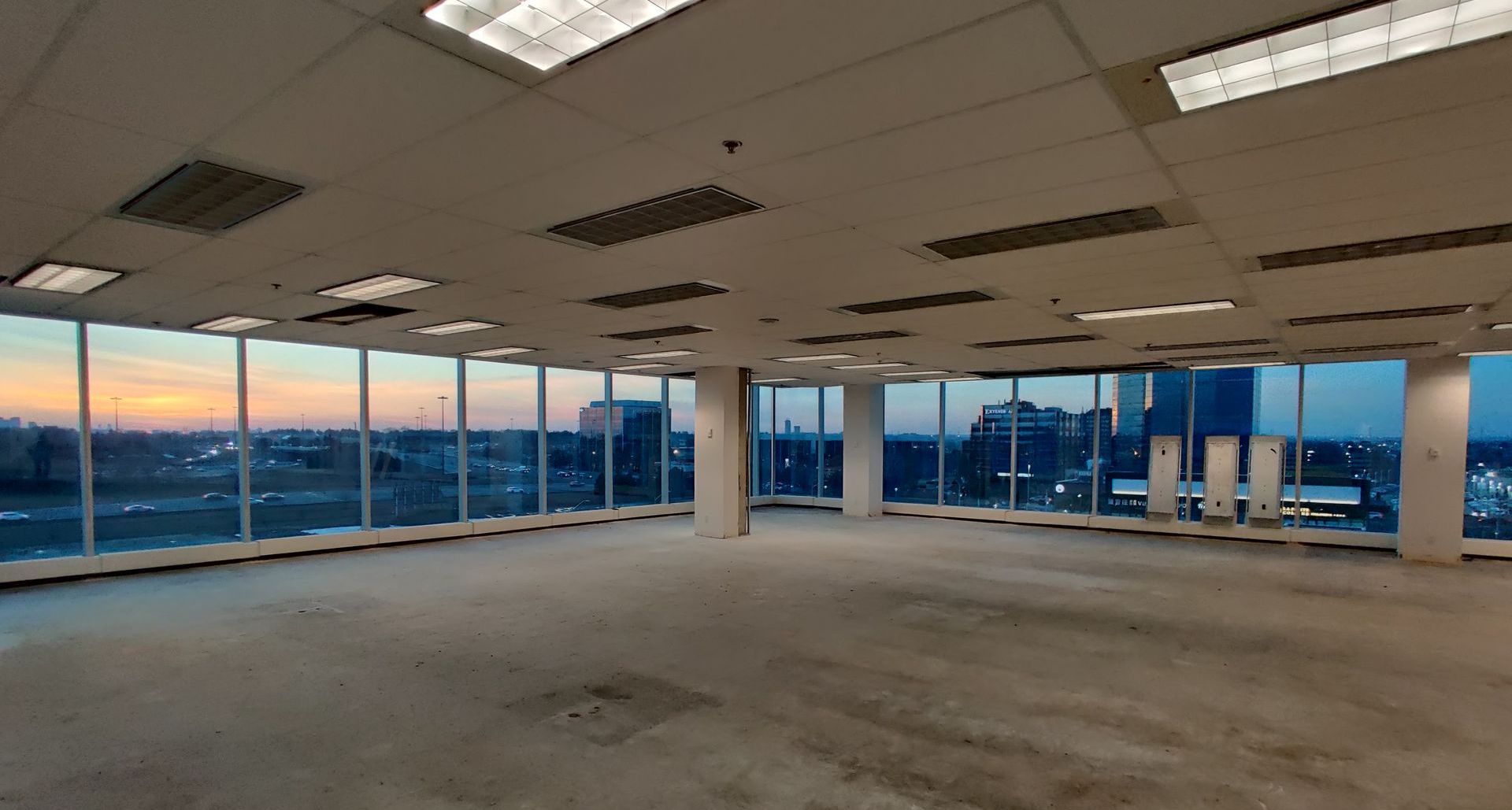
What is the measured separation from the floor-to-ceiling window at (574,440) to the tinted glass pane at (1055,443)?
845 cm

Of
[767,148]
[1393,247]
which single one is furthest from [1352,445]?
[767,148]

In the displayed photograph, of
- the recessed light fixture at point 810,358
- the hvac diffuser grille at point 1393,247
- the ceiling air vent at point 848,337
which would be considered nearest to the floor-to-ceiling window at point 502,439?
the recessed light fixture at point 810,358

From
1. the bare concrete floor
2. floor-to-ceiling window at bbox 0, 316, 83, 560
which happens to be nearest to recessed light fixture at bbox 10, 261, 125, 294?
floor-to-ceiling window at bbox 0, 316, 83, 560

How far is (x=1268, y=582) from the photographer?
25.7 feet

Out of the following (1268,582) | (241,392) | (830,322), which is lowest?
(1268,582)

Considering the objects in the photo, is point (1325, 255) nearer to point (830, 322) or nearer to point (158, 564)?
point (830, 322)

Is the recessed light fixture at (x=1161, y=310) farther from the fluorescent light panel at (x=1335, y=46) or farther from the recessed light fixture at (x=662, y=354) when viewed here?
the recessed light fixture at (x=662, y=354)

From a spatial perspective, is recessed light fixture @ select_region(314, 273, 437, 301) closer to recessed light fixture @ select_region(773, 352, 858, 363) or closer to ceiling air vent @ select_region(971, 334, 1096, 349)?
recessed light fixture @ select_region(773, 352, 858, 363)

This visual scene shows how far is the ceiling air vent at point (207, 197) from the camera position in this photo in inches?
121

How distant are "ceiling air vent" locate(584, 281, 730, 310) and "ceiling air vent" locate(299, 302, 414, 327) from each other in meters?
2.06

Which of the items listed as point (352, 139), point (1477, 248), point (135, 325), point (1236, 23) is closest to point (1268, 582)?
point (1477, 248)

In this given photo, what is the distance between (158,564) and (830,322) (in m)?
8.21

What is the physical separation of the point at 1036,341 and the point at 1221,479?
6.02 meters

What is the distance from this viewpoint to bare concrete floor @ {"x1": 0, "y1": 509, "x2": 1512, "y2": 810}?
3.20 meters
